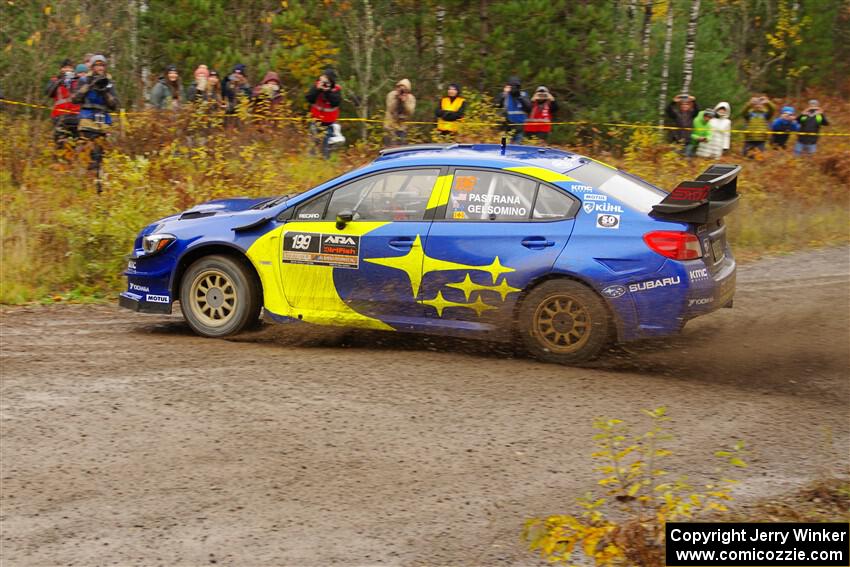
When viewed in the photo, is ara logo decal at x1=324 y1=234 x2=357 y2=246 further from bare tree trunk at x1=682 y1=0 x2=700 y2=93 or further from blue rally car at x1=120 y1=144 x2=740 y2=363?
bare tree trunk at x1=682 y1=0 x2=700 y2=93

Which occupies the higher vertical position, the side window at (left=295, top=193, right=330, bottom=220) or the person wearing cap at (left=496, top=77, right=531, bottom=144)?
the person wearing cap at (left=496, top=77, right=531, bottom=144)

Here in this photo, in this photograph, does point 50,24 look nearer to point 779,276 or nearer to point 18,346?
point 18,346

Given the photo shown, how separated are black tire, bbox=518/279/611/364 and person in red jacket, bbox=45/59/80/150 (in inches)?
364

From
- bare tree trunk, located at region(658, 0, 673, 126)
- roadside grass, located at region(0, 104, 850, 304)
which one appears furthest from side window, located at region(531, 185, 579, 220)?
bare tree trunk, located at region(658, 0, 673, 126)

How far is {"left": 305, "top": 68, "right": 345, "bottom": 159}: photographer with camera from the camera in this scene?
1708cm

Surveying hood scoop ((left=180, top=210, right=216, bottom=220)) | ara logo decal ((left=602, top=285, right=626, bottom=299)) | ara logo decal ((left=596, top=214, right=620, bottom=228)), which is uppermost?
ara logo decal ((left=596, top=214, right=620, bottom=228))

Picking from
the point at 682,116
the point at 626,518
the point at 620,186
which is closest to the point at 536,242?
the point at 620,186

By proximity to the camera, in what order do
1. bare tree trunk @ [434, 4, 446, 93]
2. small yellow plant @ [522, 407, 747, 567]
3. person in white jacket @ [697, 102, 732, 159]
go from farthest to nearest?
bare tree trunk @ [434, 4, 446, 93] < person in white jacket @ [697, 102, 732, 159] < small yellow plant @ [522, 407, 747, 567]

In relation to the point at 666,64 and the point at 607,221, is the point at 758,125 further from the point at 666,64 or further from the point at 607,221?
the point at 607,221

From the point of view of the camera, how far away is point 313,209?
343 inches

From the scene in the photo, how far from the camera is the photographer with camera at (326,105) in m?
17.1

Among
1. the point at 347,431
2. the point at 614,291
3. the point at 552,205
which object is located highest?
the point at 552,205

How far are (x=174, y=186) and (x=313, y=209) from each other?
18.9 ft

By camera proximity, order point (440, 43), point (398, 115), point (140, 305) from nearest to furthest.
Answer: point (140, 305) → point (398, 115) → point (440, 43)
